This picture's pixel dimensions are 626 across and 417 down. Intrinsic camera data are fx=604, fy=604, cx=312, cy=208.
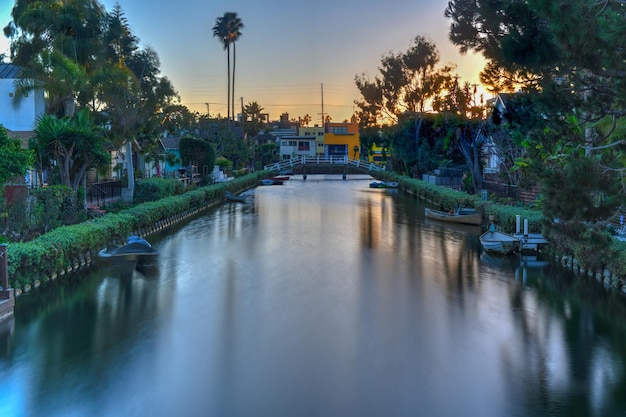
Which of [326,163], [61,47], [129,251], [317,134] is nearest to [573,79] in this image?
[129,251]

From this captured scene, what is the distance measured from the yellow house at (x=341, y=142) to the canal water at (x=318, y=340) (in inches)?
3210

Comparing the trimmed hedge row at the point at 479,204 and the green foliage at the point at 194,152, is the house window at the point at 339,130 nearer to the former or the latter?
the trimmed hedge row at the point at 479,204

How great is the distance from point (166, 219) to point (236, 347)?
18.0m

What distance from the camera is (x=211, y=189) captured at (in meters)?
38.9

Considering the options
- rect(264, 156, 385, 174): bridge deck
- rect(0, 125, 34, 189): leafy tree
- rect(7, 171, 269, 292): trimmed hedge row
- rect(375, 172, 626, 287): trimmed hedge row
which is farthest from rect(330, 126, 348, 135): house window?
rect(0, 125, 34, 189): leafy tree

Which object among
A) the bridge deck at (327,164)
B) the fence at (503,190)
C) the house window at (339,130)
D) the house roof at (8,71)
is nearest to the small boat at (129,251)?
the fence at (503,190)

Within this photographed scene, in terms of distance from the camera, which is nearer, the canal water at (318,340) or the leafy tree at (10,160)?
the canal water at (318,340)

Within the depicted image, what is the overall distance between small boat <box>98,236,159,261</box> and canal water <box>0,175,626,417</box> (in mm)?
678

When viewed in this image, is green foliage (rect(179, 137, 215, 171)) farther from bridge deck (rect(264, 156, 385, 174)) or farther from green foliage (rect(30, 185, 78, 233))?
green foliage (rect(30, 185, 78, 233))

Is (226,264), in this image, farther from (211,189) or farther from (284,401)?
(211,189)

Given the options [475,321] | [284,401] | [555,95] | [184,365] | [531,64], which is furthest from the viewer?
[475,321]

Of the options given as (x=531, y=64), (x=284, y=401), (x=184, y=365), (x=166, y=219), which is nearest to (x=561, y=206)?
(x=531, y=64)

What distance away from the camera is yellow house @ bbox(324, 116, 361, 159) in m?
101

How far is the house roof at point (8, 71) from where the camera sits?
109 ft
